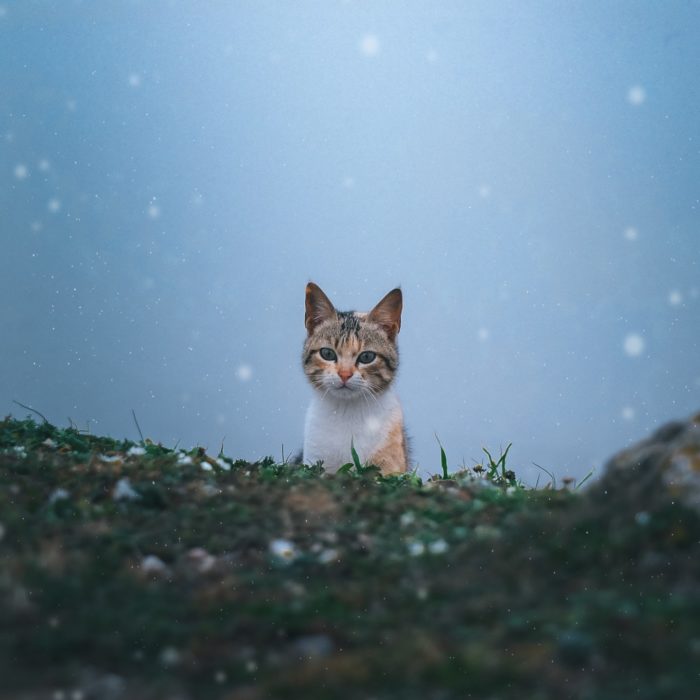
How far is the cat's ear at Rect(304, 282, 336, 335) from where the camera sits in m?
8.94

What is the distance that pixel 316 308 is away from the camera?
9039mm

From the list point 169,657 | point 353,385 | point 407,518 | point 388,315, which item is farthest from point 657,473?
point 388,315

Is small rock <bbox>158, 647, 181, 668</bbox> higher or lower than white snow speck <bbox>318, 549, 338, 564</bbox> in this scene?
lower

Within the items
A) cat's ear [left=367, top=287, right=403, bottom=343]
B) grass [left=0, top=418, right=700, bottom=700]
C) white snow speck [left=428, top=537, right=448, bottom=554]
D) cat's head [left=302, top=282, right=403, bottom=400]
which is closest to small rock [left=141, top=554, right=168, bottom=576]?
grass [left=0, top=418, right=700, bottom=700]

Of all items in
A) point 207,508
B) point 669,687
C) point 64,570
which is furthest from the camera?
point 207,508

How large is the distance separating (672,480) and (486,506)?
1.53 meters

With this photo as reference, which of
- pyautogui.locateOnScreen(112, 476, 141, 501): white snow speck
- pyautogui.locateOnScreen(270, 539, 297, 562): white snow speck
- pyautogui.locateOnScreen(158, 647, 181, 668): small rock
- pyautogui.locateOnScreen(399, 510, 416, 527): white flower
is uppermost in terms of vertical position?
pyautogui.locateOnScreen(112, 476, 141, 501): white snow speck

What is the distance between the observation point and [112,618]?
395 cm

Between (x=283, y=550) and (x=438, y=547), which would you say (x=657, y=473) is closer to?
(x=438, y=547)

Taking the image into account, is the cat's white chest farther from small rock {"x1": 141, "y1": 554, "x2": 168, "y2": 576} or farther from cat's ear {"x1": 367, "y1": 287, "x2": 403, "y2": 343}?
small rock {"x1": 141, "y1": 554, "x2": 168, "y2": 576}

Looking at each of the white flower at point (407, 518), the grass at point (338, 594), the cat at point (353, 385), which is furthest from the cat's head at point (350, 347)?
the white flower at point (407, 518)

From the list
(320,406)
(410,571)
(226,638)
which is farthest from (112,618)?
(320,406)

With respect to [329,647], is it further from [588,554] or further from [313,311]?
[313,311]

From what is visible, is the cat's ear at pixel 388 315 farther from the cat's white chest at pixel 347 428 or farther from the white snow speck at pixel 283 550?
the white snow speck at pixel 283 550
